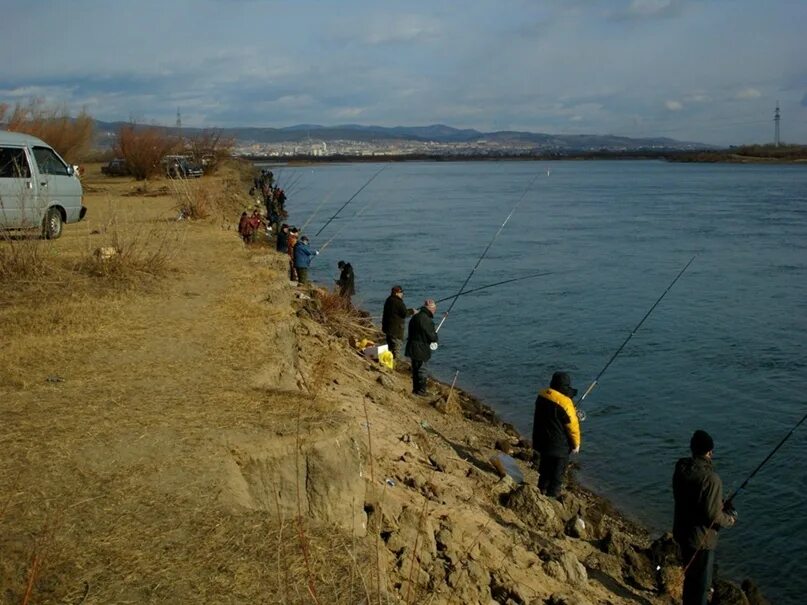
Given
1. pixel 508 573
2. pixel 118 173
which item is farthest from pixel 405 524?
pixel 118 173

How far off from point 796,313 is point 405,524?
50.9 ft

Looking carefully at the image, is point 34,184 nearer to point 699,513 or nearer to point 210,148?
point 699,513

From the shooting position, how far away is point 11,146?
13.1 meters

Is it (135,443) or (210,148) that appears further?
(210,148)

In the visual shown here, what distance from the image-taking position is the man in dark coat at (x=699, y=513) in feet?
21.8

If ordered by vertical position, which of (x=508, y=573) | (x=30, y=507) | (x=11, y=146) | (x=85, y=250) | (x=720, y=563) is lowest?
(x=720, y=563)

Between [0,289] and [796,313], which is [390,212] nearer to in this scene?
[796,313]

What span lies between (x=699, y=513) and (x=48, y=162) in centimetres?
1134

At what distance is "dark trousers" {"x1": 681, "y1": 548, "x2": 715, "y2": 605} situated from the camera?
6.84 metres

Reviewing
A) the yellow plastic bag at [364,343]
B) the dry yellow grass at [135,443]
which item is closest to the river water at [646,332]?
the yellow plastic bag at [364,343]

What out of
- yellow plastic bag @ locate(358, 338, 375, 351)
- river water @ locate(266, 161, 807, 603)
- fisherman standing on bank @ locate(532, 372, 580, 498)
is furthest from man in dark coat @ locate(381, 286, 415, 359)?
fisherman standing on bank @ locate(532, 372, 580, 498)

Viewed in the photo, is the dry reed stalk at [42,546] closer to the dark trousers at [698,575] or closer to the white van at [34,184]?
the dark trousers at [698,575]

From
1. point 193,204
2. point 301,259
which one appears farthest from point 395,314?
point 193,204

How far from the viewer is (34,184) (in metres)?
13.3
